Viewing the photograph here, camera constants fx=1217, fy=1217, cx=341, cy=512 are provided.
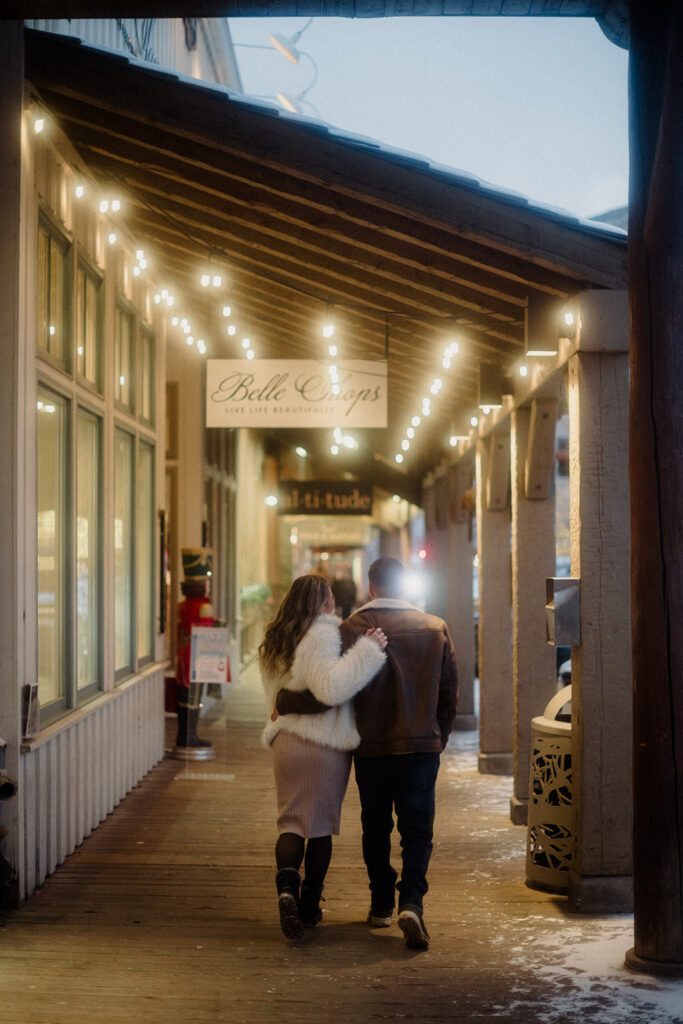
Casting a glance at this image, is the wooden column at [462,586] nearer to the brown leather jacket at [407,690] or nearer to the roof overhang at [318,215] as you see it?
the roof overhang at [318,215]

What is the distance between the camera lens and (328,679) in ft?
18.2

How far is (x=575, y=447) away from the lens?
21.8 ft

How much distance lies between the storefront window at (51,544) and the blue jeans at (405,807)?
244 cm

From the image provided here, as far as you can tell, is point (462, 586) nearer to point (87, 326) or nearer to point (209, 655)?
point (209, 655)

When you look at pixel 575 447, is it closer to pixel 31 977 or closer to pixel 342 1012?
pixel 342 1012

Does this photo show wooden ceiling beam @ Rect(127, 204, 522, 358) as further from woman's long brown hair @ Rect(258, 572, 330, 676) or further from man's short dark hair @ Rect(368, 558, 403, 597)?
woman's long brown hair @ Rect(258, 572, 330, 676)

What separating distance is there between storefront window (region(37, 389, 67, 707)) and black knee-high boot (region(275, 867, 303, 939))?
2.31 metres

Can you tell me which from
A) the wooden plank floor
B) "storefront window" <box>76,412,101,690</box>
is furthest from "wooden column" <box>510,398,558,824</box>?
"storefront window" <box>76,412,101,690</box>

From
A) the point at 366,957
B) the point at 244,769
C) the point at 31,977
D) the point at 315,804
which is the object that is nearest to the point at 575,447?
the point at 315,804

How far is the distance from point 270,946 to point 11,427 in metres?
2.89

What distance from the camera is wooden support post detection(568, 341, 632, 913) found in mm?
6434

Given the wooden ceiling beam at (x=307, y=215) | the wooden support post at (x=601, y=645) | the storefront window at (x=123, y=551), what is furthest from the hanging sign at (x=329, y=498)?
the wooden support post at (x=601, y=645)

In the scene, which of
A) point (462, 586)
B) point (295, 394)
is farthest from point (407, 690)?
point (462, 586)

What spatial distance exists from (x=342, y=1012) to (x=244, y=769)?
6.39m
